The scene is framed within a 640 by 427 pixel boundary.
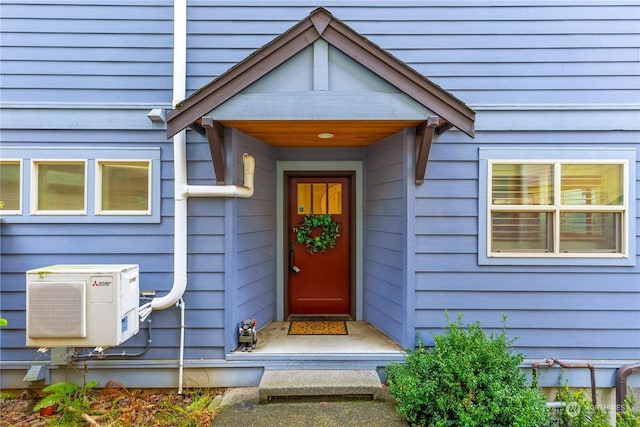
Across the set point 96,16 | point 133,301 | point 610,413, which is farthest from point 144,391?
point 610,413

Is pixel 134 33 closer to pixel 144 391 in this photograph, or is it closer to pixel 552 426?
pixel 144 391

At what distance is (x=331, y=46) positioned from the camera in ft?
8.37

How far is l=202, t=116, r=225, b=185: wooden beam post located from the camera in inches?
102

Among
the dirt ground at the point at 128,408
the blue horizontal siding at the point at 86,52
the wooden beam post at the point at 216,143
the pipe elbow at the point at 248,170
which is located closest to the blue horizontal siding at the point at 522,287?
the pipe elbow at the point at 248,170

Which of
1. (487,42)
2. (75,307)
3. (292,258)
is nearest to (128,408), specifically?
(75,307)

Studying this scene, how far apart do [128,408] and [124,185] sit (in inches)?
82.5

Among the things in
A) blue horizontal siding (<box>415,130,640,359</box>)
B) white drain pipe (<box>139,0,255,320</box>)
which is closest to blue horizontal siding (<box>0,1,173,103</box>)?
white drain pipe (<box>139,0,255,320</box>)

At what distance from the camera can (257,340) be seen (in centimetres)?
321

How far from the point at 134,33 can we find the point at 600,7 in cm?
483

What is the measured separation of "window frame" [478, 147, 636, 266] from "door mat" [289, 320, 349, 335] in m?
1.69

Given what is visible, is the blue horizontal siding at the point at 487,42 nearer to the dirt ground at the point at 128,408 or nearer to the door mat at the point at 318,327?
the door mat at the point at 318,327

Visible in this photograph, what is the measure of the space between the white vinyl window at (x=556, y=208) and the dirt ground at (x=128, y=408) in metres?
3.12

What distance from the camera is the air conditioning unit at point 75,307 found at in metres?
2.50

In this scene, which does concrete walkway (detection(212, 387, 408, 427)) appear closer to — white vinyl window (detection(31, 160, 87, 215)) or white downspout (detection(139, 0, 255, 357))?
white downspout (detection(139, 0, 255, 357))
